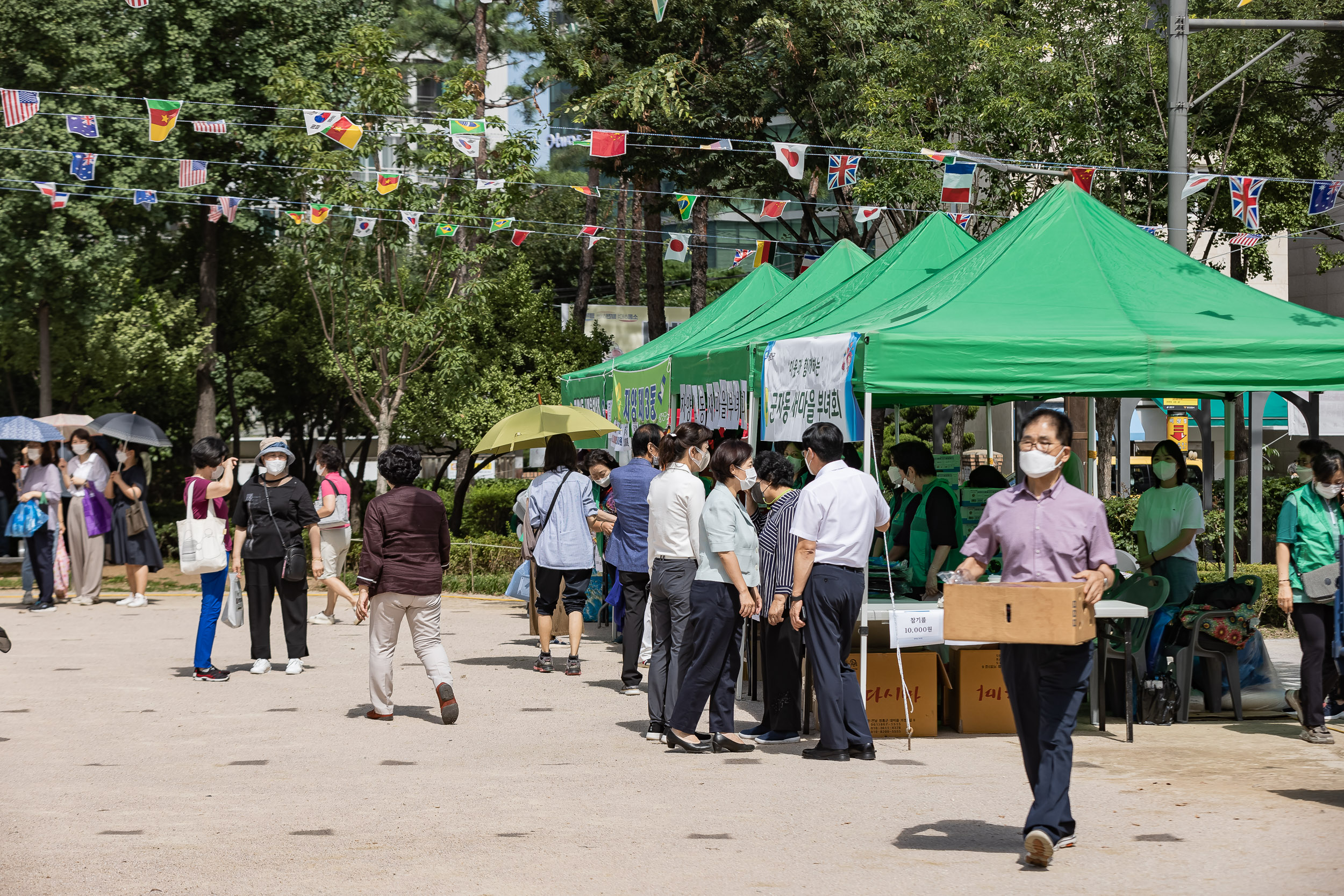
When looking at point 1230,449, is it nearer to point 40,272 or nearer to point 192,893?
point 192,893

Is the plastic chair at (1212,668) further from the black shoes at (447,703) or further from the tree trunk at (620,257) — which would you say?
the tree trunk at (620,257)

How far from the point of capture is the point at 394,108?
23.2 meters

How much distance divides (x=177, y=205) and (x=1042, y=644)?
2585 cm

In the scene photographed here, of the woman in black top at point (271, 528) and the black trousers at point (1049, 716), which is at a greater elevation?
the woman in black top at point (271, 528)

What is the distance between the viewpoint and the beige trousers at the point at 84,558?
18.0 meters

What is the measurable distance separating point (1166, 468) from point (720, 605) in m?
3.70

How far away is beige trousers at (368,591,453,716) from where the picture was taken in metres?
9.62

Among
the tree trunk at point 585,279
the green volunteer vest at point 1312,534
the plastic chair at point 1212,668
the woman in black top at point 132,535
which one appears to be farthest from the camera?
the tree trunk at point 585,279

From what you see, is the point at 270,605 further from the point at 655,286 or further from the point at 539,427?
the point at 655,286

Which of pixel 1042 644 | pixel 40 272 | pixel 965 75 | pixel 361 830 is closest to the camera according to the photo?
pixel 1042 644

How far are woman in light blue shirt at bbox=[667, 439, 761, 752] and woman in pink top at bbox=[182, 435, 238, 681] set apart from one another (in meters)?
4.69

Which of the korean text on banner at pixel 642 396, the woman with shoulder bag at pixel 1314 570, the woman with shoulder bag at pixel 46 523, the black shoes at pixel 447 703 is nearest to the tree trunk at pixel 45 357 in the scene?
the woman with shoulder bag at pixel 46 523

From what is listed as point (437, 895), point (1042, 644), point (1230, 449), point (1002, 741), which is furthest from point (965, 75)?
point (437, 895)

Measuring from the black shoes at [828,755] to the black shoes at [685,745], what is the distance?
0.63m
